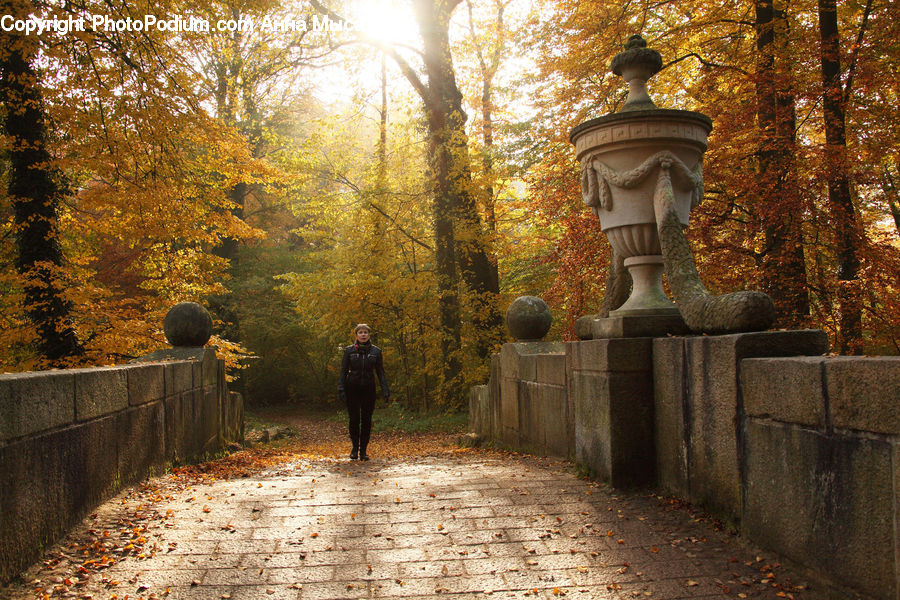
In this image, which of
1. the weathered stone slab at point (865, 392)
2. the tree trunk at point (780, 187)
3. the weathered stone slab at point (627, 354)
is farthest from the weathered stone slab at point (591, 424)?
the tree trunk at point (780, 187)

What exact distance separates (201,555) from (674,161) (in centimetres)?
375

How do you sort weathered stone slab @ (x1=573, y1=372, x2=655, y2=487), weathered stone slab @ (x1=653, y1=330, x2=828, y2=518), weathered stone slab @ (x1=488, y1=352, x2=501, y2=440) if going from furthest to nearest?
weathered stone slab @ (x1=488, y1=352, x2=501, y2=440), weathered stone slab @ (x1=573, y1=372, x2=655, y2=487), weathered stone slab @ (x1=653, y1=330, x2=828, y2=518)

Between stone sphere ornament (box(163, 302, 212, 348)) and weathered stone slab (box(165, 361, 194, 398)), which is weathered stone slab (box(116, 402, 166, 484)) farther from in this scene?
stone sphere ornament (box(163, 302, 212, 348))

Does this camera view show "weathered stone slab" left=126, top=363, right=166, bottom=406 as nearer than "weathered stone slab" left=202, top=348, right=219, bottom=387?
Yes

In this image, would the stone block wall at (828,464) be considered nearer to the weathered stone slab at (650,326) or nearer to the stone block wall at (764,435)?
the stone block wall at (764,435)

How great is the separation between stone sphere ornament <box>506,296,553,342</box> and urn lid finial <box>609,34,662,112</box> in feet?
10.5

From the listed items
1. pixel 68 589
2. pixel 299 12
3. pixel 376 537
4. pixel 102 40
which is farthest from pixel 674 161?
pixel 299 12

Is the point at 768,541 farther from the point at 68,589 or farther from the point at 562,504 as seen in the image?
the point at 68,589

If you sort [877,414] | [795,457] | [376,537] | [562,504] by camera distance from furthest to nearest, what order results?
[562,504] < [376,537] < [795,457] < [877,414]

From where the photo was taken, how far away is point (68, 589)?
9.41 ft

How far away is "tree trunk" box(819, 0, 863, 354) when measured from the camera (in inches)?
337

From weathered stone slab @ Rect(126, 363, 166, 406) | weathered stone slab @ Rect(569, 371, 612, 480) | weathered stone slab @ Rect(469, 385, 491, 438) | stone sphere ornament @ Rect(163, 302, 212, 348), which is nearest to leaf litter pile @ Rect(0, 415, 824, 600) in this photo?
weathered stone slab @ Rect(569, 371, 612, 480)

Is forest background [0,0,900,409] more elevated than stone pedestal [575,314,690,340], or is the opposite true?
forest background [0,0,900,409]

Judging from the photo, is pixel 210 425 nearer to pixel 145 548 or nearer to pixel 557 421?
pixel 557 421
